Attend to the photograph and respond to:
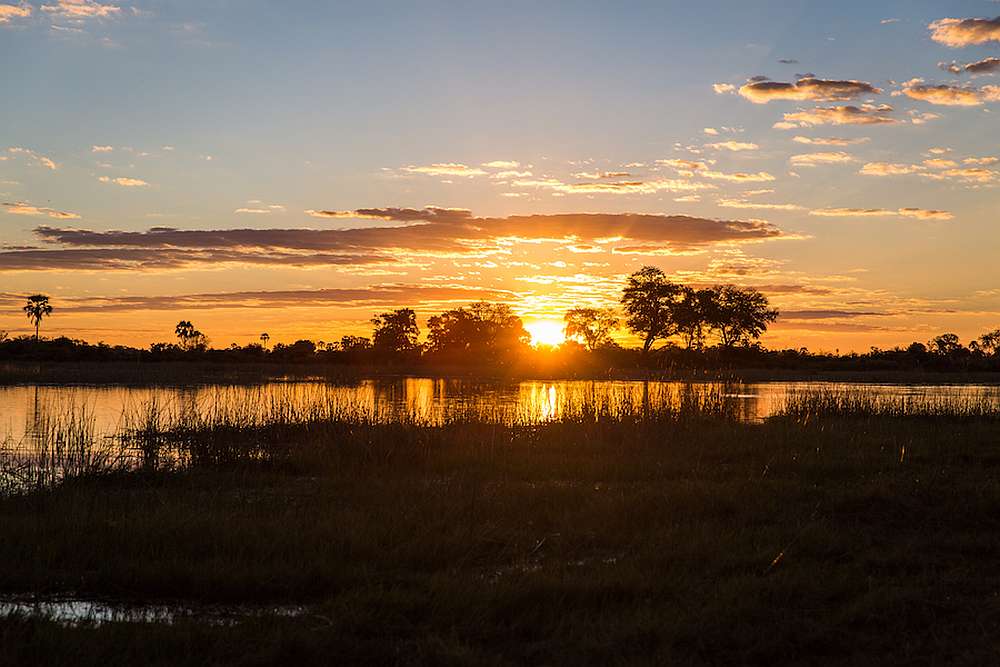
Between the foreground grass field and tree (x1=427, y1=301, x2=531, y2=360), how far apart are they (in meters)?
89.4

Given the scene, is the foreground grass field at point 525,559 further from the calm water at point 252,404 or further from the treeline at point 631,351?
the treeline at point 631,351

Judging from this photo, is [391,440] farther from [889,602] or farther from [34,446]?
[889,602]

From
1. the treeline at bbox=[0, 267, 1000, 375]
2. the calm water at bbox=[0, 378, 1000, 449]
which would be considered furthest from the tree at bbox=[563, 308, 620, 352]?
the calm water at bbox=[0, 378, 1000, 449]

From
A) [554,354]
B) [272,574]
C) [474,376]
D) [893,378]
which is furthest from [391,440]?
[554,354]

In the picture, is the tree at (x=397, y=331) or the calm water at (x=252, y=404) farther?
the tree at (x=397, y=331)

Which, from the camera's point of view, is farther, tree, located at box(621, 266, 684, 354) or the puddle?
tree, located at box(621, 266, 684, 354)

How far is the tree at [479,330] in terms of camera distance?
106 metres

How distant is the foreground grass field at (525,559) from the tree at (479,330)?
8944 centimetres

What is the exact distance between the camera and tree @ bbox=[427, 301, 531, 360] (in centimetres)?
10575

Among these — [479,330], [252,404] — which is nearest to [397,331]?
[479,330]

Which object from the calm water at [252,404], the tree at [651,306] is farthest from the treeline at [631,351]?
the calm water at [252,404]

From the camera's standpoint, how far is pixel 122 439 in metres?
19.3

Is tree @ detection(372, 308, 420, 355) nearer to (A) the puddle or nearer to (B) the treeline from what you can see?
(B) the treeline

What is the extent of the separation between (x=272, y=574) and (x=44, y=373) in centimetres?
5062
